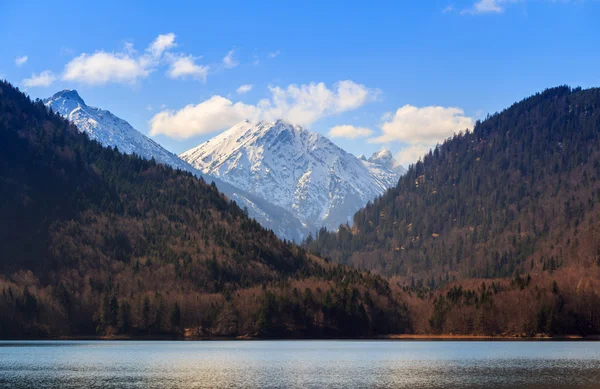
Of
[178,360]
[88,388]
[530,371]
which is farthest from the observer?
[178,360]

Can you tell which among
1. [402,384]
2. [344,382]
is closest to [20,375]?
[344,382]

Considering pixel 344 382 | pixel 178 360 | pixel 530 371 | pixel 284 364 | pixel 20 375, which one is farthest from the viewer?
pixel 178 360

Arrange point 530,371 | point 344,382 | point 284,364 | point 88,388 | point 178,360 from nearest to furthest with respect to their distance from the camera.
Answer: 1. point 88,388
2. point 344,382
3. point 530,371
4. point 284,364
5. point 178,360

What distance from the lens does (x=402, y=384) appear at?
125 metres

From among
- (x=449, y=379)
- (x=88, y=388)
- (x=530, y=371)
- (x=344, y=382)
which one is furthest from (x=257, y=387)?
(x=530, y=371)

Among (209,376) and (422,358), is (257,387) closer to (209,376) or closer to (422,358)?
(209,376)

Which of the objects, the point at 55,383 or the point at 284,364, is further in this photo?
the point at 284,364

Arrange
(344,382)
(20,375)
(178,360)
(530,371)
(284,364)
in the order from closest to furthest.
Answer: (344,382) → (20,375) → (530,371) → (284,364) → (178,360)

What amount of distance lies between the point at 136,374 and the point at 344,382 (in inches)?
1407

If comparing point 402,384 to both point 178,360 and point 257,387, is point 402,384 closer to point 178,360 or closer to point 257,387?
point 257,387

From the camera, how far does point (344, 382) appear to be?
5022 inches

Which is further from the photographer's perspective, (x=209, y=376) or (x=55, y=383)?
(x=209, y=376)

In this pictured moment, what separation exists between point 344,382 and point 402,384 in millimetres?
8480

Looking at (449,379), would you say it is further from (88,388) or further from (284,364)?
(88,388)
